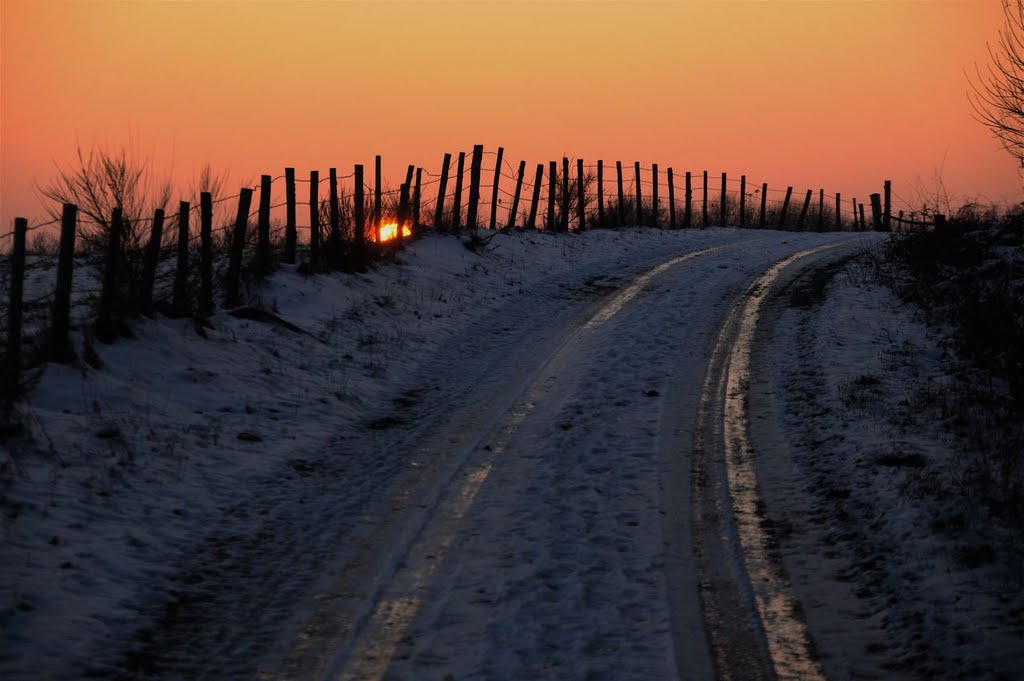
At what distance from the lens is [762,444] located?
351 inches

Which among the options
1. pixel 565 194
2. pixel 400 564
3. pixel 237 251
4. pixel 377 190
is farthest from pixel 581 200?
pixel 400 564

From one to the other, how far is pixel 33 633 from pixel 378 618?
1993 mm

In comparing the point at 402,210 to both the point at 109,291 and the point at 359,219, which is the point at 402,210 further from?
the point at 109,291

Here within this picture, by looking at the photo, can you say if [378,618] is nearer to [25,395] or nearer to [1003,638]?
[1003,638]

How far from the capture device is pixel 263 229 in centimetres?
1619

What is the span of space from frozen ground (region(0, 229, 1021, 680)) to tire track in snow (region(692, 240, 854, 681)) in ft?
0.44

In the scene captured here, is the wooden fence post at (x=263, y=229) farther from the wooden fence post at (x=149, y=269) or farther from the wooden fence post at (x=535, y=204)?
the wooden fence post at (x=535, y=204)

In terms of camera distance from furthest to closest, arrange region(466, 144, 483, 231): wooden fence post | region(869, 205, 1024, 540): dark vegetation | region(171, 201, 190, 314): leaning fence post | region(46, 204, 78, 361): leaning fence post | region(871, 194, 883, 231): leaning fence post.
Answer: region(871, 194, 883, 231): leaning fence post < region(466, 144, 483, 231): wooden fence post < region(171, 201, 190, 314): leaning fence post < region(46, 204, 78, 361): leaning fence post < region(869, 205, 1024, 540): dark vegetation

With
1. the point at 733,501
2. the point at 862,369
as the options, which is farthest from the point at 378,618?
the point at 862,369

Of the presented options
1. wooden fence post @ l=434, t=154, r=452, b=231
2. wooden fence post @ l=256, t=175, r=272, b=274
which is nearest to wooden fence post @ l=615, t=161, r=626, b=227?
wooden fence post @ l=434, t=154, r=452, b=231

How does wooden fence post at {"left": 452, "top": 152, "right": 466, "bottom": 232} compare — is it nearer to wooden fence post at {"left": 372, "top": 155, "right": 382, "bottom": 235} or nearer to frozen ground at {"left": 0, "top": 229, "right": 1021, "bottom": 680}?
wooden fence post at {"left": 372, "top": 155, "right": 382, "bottom": 235}

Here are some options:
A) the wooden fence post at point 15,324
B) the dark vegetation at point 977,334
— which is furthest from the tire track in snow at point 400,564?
the wooden fence post at point 15,324

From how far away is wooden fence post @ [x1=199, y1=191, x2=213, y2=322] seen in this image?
43.2 ft

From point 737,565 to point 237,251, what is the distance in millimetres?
10875
